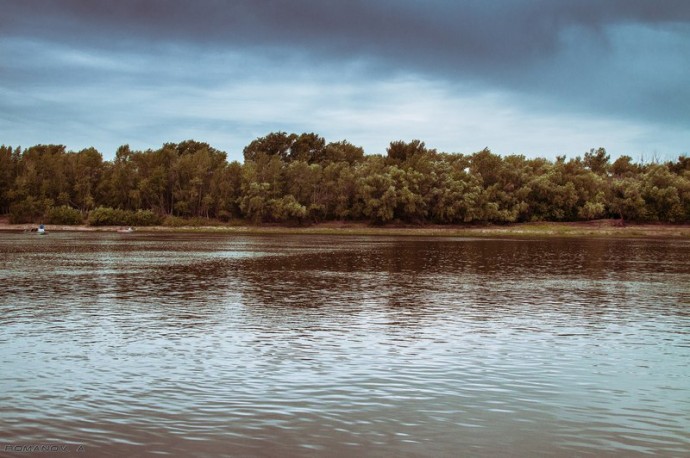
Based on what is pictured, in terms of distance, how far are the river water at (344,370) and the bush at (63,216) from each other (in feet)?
457

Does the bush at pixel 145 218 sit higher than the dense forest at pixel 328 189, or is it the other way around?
the dense forest at pixel 328 189

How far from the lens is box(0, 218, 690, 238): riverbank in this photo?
144m

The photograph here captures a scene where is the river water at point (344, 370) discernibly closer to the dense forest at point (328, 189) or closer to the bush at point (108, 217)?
the dense forest at point (328, 189)

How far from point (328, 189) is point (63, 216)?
6873 cm

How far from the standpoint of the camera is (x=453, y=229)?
15438cm

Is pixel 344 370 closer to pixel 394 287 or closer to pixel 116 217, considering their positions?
pixel 394 287

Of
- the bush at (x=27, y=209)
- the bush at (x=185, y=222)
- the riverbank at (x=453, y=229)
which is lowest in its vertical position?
the riverbank at (x=453, y=229)

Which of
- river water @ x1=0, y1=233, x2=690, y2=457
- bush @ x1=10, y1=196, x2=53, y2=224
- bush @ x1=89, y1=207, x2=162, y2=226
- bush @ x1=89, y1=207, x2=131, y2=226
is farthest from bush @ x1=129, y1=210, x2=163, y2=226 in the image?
river water @ x1=0, y1=233, x2=690, y2=457

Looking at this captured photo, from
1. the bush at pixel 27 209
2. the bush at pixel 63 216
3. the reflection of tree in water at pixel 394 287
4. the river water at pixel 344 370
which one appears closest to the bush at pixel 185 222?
the bush at pixel 63 216

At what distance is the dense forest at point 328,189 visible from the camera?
154m

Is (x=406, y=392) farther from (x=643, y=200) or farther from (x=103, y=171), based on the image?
(x=103, y=171)

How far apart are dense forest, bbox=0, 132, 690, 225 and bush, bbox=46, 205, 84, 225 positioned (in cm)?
26

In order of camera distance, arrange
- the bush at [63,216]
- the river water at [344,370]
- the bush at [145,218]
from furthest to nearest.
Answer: the bush at [63,216] → the bush at [145,218] → the river water at [344,370]

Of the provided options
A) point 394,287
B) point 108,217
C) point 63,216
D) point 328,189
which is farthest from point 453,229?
point 394,287
